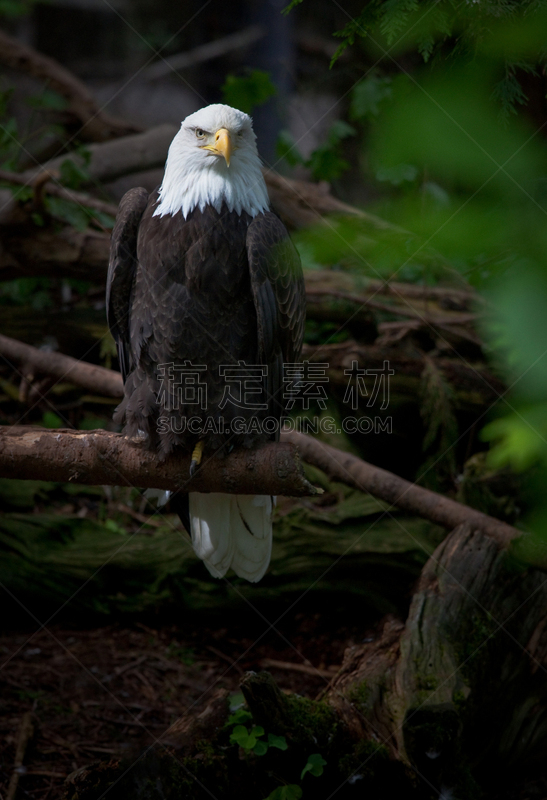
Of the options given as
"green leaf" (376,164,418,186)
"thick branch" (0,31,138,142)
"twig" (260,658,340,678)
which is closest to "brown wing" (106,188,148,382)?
"green leaf" (376,164,418,186)

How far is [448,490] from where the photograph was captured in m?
3.72

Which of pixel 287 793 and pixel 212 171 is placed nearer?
pixel 287 793

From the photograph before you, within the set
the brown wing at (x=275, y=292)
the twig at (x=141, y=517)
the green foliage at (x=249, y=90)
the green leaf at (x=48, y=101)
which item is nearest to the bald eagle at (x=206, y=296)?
the brown wing at (x=275, y=292)

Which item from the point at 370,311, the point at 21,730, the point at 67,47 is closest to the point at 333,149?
the point at 370,311

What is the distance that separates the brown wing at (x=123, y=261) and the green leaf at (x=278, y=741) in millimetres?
1416

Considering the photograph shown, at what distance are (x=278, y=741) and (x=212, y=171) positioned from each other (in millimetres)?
1960

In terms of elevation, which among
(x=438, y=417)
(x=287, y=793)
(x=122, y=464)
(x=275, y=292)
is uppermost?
(x=275, y=292)

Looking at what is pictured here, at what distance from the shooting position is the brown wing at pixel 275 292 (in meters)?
2.27

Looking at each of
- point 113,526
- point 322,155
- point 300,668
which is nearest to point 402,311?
point 322,155

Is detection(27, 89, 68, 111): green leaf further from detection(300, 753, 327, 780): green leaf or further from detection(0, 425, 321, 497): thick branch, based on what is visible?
detection(300, 753, 327, 780): green leaf

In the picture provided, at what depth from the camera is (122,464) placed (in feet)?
7.41

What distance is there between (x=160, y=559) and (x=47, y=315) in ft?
6.30

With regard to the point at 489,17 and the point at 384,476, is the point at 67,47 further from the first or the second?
the point at 489,17

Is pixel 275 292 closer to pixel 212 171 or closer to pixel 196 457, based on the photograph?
pixel 212 171
